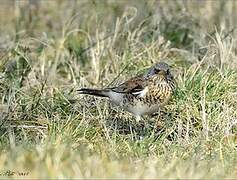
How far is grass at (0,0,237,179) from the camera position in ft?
17.1

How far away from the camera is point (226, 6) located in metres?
9.84

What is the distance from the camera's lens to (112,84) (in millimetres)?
7453

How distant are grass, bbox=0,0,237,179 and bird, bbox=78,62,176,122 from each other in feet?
0.73

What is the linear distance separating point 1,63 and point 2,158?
2293 millimetres

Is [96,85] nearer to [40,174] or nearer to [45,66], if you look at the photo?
[45,66]

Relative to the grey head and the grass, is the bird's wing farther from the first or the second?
the grass

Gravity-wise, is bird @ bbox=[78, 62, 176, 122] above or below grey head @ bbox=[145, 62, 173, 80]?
below

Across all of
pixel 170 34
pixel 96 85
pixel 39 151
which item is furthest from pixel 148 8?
pixel 39 151

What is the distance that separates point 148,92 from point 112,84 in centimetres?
112

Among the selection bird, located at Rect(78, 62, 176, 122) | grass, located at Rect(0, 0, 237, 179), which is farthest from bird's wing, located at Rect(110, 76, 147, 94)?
grass, located at Rect(0, 0, 237, 179)

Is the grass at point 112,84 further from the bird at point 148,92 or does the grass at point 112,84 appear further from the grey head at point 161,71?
the grey head at point 161,71

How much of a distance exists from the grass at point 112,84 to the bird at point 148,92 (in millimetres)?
224

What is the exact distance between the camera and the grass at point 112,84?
5.21 m

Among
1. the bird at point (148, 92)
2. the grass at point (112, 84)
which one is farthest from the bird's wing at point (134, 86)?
the grass at point (112, 84)
